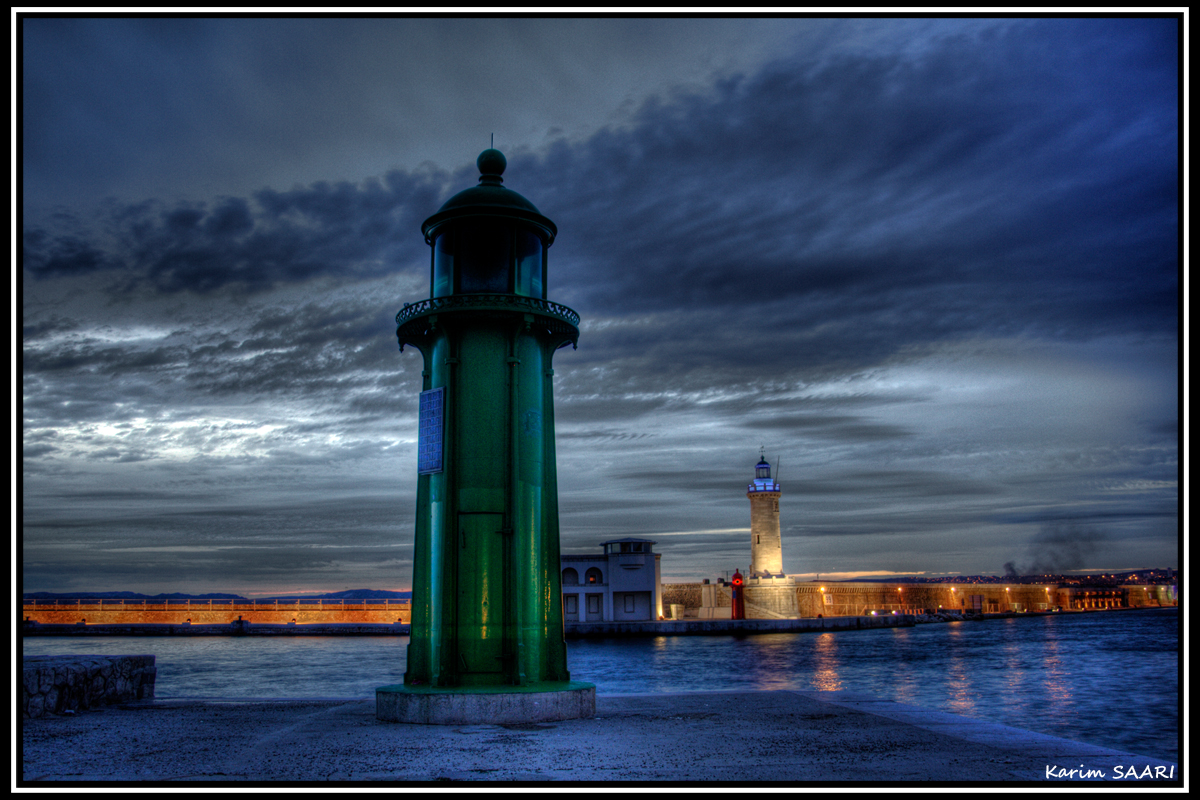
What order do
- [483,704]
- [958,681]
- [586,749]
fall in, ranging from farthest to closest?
[958,681] < [483,704] < [586,749]

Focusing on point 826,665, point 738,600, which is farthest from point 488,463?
point 738,600

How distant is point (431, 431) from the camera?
12.6 m

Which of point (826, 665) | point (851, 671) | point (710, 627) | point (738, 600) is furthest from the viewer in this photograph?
point (738, 600)

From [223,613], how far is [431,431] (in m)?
101

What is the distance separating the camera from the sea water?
87.1ft

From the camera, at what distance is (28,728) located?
11.2 meters

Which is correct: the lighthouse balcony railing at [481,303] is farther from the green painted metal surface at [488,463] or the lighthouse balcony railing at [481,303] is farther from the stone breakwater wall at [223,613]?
the stone breakwater wall at [223,613]

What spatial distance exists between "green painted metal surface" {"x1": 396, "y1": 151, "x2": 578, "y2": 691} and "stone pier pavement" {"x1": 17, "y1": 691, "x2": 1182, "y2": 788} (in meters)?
1.23

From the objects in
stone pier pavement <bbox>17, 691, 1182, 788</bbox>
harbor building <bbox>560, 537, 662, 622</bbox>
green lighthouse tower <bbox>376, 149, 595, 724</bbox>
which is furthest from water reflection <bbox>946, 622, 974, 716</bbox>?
harbor building <bbox>560, 537, 662, 622</bbox>

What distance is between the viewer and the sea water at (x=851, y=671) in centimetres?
2655

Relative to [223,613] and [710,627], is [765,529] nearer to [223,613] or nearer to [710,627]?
[710,627]

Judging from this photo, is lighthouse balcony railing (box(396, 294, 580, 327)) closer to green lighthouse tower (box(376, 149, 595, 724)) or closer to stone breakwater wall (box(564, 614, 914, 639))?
green lighthouse tower (box(376, 149, 595, 724))

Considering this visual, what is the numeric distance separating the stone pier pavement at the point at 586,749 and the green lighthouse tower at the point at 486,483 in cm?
77

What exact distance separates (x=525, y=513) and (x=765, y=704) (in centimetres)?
529
